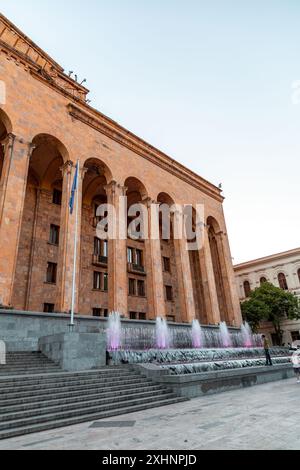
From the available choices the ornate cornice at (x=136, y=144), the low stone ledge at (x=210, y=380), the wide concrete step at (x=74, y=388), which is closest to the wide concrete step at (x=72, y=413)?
the low stone ledge at (x=210, y=380)

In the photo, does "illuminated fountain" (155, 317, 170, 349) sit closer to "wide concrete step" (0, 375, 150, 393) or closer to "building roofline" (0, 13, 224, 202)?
"wide concrete step" (0, 375, 150, 393)

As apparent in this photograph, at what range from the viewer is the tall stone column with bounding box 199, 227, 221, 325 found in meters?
24.9

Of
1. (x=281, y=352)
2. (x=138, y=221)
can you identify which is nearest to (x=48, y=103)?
(x=138, y=221)

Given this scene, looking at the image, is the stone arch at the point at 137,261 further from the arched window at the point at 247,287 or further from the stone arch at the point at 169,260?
the arched window at the point at 247,287

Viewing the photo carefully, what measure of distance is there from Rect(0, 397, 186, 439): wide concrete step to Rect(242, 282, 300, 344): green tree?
2998cm

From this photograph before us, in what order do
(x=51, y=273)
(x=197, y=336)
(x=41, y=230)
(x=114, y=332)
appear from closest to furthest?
(x=114, y=332) < (x=197, y=336) < (x=51, y=273) < (x=41, y=230)

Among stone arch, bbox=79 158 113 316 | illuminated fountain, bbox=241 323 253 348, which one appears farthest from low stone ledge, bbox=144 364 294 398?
stone arch, bbox=79 158 113 316

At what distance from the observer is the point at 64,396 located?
7621 mm

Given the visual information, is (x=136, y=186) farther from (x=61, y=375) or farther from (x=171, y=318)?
(x=61, y=375)

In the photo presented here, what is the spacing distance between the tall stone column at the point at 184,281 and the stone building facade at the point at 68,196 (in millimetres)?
86

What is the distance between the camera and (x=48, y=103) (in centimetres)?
1934

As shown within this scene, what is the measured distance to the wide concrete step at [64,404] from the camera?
6338 mm

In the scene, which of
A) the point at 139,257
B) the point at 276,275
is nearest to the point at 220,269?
the point at 139,257

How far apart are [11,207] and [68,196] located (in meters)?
3.96
